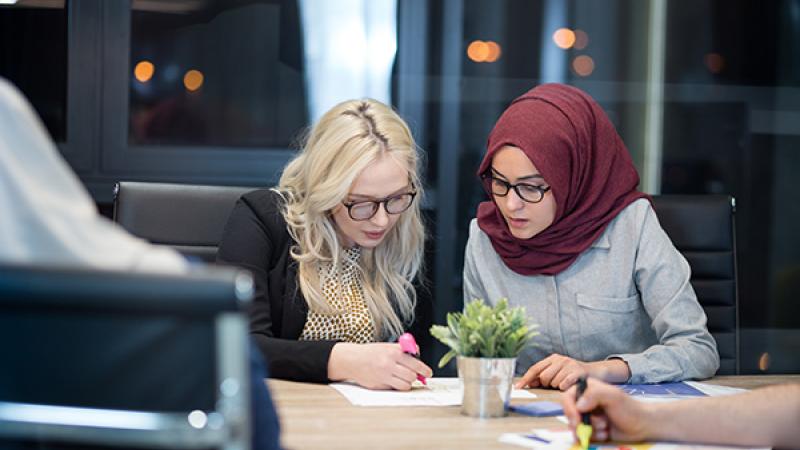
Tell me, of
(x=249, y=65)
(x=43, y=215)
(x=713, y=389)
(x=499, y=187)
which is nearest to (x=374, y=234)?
(x=499, y=187)

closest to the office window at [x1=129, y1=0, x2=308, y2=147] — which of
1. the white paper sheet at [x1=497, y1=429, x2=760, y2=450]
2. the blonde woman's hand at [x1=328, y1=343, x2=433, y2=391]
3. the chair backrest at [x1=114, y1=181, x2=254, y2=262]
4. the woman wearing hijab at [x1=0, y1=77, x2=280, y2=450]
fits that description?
the chair backrest at [x1=114, y1=181, x2=254, y2=262]

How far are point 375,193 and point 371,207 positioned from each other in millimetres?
34

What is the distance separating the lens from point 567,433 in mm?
1638

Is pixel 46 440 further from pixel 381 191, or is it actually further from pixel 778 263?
pixel 778 263

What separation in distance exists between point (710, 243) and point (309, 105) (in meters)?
1.69

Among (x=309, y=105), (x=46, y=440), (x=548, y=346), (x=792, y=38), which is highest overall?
(x=792, y=38)

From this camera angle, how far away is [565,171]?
237 cm

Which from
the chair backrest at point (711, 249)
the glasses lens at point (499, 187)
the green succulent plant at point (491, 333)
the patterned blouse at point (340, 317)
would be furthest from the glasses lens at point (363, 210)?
the chair backrest at point (711, 249)

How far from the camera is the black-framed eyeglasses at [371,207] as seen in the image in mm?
2311

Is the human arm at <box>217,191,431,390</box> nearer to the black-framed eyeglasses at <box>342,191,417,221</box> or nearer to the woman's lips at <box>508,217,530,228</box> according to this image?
the black-framed eyeglasses at <box>342,191,417,221</box>

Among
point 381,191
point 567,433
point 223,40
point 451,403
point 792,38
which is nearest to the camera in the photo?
point 567,433

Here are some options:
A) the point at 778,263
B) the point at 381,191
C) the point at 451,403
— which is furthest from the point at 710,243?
the point at 778,263

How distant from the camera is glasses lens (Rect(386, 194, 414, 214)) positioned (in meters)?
2.34

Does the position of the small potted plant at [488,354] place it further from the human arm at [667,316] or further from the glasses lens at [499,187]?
the glasses lens at [499,187]
